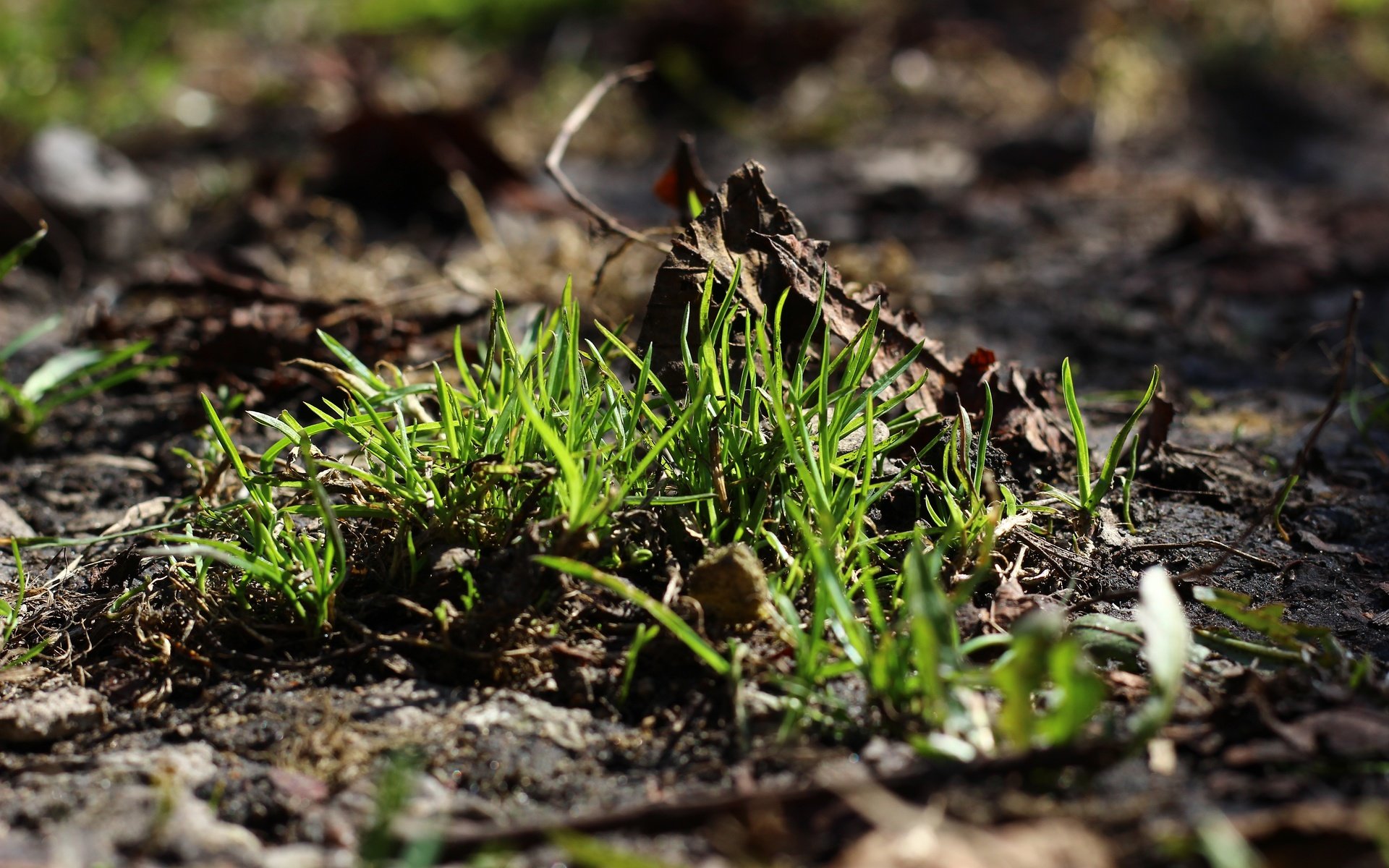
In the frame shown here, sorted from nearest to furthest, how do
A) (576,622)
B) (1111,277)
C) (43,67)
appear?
(576,622), (1111,277), (43,67)

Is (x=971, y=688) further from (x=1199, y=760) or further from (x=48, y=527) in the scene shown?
(x=48, y=527)

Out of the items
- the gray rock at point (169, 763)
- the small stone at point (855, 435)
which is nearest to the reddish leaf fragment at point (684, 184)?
the small stone at point (855, 435)

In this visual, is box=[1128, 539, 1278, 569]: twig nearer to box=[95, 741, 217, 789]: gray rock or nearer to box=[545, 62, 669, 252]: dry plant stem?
box=[545, 62, 669, 252]: dry plant stem

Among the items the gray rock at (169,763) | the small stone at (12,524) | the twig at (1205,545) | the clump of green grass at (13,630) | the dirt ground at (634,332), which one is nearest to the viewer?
the dirt ground at (634,332)

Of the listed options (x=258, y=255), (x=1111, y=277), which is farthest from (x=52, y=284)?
(x=1111, y=277)

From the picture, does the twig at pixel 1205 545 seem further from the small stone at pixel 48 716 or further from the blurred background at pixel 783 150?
the small stone at pixel 48 716

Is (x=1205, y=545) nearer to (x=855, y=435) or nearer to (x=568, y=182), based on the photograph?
(x=855, y=435)

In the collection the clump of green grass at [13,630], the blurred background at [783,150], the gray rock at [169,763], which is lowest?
the gray rock at [169,763]
